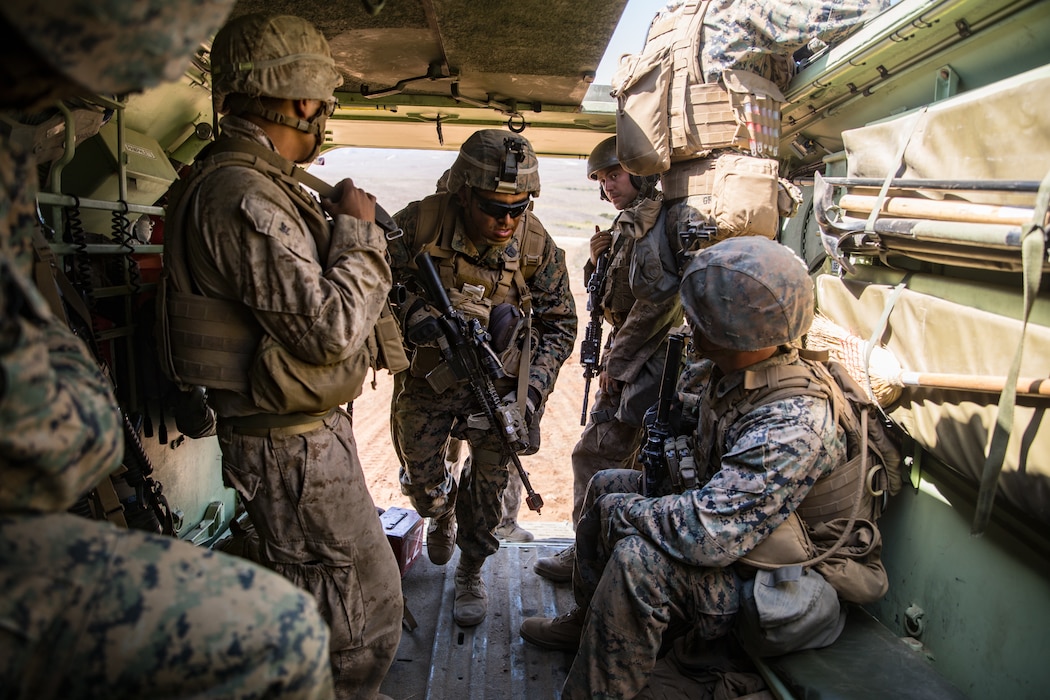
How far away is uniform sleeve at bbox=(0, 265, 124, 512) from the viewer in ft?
3.07

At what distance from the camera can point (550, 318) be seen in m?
3.61

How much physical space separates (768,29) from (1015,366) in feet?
7.10

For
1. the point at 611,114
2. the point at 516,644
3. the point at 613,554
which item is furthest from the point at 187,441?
the point at 611,114

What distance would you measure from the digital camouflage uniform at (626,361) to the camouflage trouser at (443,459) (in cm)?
60

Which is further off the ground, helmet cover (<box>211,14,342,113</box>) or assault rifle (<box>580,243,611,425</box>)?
helmet cover (<box>211,14,342,113</box>)

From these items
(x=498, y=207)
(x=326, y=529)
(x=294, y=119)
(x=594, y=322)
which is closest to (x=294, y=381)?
(x=326, y=529)

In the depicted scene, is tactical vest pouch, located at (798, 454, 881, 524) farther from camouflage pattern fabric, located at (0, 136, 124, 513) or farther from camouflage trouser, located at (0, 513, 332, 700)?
camouflage pattern fabric, located at (0, 136, 124, 513)

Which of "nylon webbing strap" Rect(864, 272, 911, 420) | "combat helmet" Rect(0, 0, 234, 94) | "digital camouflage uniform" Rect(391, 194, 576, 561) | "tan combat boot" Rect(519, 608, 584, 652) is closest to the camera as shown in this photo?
"combat helmet" Rect(0, 0, 234, 94)

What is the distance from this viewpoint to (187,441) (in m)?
3.04

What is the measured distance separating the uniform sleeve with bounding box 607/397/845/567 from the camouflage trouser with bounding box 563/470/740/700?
7 centimetres

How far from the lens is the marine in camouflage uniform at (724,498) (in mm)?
2141

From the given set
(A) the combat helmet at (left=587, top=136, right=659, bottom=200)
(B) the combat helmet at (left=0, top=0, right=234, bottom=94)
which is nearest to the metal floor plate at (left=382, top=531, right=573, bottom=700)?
(A) the combat helmet at (left=587, top=136, right=659, bottom=200)

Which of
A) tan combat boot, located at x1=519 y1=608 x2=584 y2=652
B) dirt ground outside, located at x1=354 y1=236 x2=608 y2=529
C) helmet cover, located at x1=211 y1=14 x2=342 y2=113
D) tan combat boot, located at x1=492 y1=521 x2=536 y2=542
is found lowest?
dirt ground outside, located at x1=354 y1=236 x2=608 y2=529

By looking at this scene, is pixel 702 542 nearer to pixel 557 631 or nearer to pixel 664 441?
pixel 664 441
